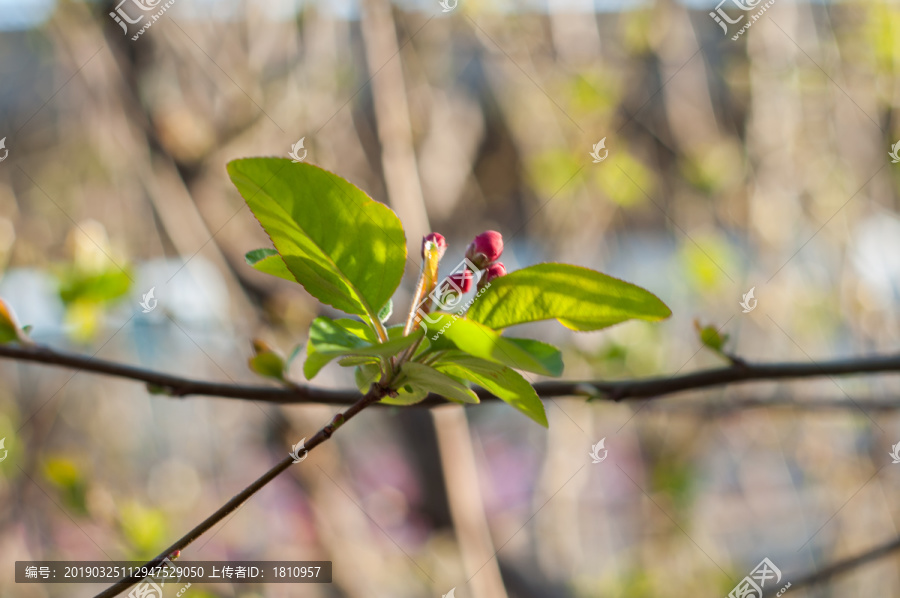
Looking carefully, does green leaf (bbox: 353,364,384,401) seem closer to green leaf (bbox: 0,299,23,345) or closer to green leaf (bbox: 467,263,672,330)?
green leaf (bbox: 467,263,672,330)

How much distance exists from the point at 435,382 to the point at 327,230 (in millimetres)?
108

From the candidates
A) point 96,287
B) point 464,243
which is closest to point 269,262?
point 96,287

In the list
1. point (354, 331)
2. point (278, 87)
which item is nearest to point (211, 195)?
point (278, 87)

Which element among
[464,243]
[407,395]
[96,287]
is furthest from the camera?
[464,243]

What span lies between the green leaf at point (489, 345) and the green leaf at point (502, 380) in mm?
22

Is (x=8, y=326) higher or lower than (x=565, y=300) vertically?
higher

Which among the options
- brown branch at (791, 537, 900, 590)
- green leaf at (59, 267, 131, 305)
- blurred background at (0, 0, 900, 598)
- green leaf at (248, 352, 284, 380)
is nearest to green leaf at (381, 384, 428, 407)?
green leaf at (248, 352, 284, 380)

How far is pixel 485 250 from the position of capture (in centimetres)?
44

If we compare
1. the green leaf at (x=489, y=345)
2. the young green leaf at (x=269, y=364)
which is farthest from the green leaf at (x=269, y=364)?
the green leaf at (x=489, y=345)

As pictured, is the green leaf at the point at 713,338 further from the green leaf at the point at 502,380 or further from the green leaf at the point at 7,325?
the green leaf at the point at 7,325

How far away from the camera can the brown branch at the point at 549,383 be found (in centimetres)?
53
